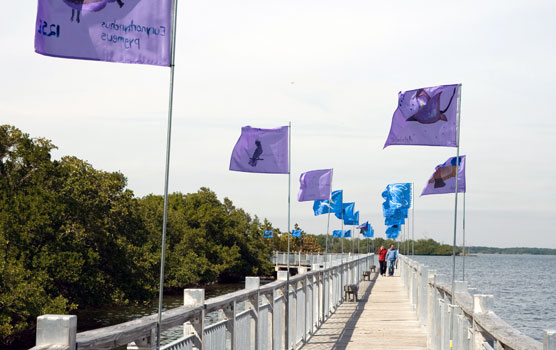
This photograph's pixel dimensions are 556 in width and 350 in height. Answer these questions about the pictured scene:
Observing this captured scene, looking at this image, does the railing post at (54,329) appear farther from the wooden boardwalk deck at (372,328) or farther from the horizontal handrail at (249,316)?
the wooden boardwalk deck at (372,328)

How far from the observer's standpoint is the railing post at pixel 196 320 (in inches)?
264

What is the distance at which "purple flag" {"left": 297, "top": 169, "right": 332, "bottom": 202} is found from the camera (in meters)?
24.4

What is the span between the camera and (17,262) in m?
33.9

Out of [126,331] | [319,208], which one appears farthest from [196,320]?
[319,208]

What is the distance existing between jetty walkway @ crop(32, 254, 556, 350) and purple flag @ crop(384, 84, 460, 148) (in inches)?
88.8

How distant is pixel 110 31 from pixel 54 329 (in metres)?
3.75

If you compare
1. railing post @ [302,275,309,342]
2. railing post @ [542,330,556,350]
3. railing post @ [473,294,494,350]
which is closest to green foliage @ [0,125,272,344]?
railing post @ [302,275,309,342]

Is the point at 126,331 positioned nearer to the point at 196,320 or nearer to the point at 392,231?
the point at 196,320

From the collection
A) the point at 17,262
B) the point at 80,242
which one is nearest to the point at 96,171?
the point at 80,242

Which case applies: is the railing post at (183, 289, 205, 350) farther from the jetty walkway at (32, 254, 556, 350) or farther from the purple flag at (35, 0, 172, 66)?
the purple flag at (35, 0, 172, 66)

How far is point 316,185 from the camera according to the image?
2453cm

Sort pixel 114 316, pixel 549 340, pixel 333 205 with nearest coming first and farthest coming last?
pixel 549 340
pixel 333 205
pixel 114 316

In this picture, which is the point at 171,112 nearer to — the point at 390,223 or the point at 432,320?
the point at 432,320

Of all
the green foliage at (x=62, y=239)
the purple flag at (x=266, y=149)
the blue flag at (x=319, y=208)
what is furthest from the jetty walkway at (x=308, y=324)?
the blue flag at (x=319, y=208)
